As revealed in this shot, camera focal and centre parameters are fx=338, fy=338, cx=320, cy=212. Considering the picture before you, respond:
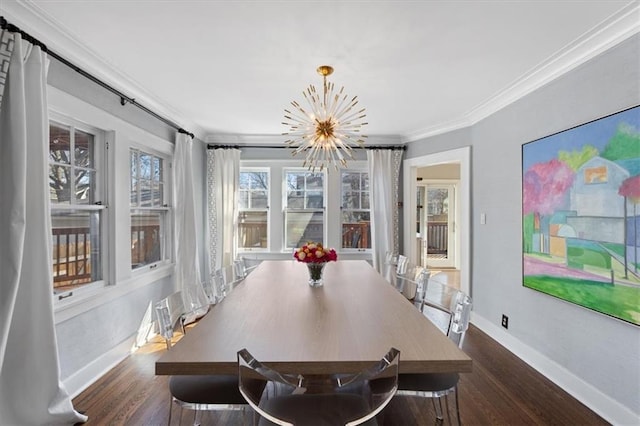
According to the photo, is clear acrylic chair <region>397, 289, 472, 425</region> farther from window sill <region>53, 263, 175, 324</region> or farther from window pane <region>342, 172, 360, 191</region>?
window pane <region>342, 172, 360, 191</region>

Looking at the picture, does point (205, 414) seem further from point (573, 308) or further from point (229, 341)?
point (573, 308)

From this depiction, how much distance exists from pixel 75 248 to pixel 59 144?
2.61 ft

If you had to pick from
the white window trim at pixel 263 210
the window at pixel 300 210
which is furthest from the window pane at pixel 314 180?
the white window trim at pixel 263 210

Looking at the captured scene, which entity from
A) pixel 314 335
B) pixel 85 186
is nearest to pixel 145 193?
pixel 85 186

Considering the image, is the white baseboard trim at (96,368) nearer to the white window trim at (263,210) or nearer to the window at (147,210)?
the window at (147,210)

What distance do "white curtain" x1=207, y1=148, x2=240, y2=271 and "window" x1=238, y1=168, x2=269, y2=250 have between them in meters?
0.32

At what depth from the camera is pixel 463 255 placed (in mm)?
4230

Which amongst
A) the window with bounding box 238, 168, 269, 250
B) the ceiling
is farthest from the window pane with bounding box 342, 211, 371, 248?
the ceiling

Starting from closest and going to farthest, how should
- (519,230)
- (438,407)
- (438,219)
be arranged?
(438,407)
(519,230)
(438,219)

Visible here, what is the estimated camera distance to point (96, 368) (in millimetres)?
2699

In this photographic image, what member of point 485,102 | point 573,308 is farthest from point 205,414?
point 485,102

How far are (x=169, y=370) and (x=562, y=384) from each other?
283cm

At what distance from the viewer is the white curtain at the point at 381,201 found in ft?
16.9

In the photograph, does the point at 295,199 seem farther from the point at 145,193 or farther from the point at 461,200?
the point at 461,200
